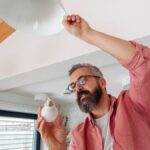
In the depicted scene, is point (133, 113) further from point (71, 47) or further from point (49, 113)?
point (71, 47)

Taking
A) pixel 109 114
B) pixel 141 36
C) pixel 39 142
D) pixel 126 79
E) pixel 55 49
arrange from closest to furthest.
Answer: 1. pixel 109 114
2. pixel 141 36
3. pixel 55 49
4. pixel 126 79
5. pixel 39 142

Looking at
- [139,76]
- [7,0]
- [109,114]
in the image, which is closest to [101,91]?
[109,114]

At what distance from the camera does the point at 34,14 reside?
84 centimetres

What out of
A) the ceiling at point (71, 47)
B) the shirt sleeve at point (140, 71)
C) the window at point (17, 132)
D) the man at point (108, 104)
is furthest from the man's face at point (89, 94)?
the window at point (17, 132)

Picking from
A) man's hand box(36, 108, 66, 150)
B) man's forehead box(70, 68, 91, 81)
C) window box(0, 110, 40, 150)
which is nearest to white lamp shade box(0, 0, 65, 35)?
man's forehead box(70, 68, 91, 81)

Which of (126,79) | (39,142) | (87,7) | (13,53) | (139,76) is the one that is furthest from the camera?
(39,142)

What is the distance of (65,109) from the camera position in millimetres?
3318

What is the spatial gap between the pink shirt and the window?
6.26ft

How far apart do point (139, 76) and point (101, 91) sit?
0.27 metres

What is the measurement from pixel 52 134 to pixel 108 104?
1.07 ft

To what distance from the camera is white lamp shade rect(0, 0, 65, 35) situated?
2.59 feet

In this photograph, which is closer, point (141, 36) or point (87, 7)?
point (141, 36)

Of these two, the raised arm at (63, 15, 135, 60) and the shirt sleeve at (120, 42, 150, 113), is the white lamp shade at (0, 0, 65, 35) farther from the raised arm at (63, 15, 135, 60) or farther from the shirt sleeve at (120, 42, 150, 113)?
the shirt sleeve at (120, 42, 150, 113)

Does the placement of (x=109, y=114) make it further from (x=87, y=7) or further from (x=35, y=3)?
(x=87, y=7)
